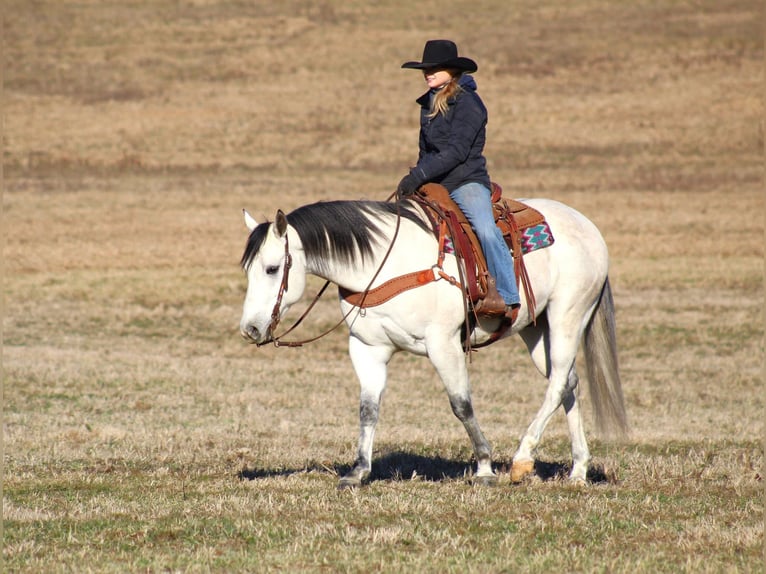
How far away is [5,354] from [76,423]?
5.33 meters

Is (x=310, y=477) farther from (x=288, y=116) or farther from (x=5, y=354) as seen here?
(x=288, y=116)

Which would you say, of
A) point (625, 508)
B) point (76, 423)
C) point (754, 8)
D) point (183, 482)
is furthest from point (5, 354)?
point (754, 8)

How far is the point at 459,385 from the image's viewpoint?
25.7 feet

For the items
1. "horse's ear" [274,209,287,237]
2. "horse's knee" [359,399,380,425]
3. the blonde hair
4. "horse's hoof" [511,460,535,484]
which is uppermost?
the blonde hair

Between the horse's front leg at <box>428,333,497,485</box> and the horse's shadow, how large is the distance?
334 mm

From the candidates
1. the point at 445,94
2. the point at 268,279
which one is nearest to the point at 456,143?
the point at 445,94

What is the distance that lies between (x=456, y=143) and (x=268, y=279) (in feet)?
5.49

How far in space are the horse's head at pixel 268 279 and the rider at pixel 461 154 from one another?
3.67 ft

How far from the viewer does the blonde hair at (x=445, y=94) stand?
7903mm

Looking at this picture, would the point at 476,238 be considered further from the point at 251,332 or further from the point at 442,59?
the point at 251,332

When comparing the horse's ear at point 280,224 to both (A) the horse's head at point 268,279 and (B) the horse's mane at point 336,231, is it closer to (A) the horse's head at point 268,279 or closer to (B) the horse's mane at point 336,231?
(A) the horse's head at point 268,279

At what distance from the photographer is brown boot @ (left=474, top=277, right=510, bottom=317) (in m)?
7.80

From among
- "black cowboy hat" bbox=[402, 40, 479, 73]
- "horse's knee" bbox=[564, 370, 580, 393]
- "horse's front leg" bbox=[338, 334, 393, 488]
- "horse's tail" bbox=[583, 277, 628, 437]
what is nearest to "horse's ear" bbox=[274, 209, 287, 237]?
"horse's front leg" bbox=[338, 334, 393, 488]

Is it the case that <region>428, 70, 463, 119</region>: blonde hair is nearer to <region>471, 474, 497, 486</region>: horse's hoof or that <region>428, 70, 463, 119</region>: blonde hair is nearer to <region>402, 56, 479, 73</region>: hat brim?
<region>402, 56, 479, 73</region>: hat brim
